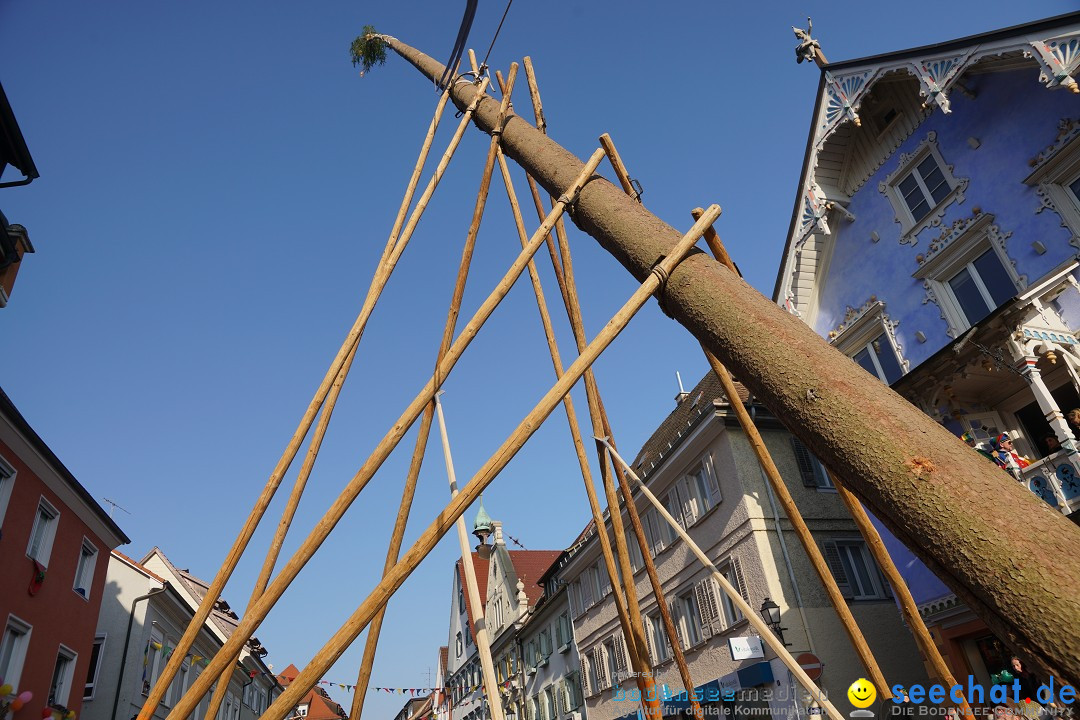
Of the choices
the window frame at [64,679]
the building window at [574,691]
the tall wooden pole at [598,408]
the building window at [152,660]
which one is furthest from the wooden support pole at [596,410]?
the building window at [574,691]

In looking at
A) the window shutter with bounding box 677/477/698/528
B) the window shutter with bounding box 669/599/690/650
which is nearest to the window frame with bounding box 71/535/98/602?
the window shutter with bounding box 669/599/690/650

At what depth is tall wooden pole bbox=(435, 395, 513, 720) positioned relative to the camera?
15.4 ft

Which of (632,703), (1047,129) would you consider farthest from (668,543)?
(1047,129)

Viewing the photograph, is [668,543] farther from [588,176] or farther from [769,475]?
[588,176]

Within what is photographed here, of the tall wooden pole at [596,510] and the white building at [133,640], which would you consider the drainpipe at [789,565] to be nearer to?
the tall wooden pole at [596,510]

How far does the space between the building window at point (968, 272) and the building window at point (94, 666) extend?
71.8ft

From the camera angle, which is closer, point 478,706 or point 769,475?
point 769,475

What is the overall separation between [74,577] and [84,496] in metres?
1.87

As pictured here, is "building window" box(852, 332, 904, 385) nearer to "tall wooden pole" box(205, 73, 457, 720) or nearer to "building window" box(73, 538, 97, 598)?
"tall wooden pole" box(205, 73, 457, 720)

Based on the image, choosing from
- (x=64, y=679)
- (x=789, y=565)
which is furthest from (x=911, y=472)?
(x=64, y=679)

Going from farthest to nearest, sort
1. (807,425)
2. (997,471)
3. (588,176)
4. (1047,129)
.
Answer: (1047,129) → (588,176) → (807,425) → (997,471)

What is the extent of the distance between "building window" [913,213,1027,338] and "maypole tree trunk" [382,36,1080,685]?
Answer: 36.0ft

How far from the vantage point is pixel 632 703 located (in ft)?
72.9

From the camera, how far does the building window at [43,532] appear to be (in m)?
14.5
